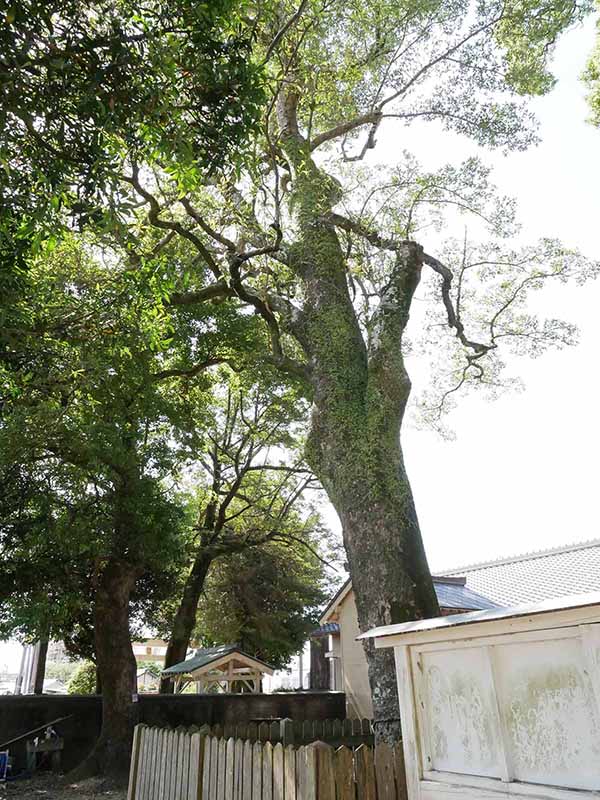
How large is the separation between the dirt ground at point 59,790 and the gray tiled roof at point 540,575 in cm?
974

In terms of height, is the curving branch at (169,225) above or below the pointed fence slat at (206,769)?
above

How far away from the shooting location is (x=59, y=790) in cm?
1000

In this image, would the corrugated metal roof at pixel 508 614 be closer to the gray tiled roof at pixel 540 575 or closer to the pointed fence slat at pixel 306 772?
the pointed fence slat at pixel 306 772

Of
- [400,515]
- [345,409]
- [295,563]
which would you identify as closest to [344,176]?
[345,409]

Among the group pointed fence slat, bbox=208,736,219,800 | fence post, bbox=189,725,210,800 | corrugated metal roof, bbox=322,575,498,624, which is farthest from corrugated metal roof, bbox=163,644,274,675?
pointed fence slat, bbox=208,736,219,800

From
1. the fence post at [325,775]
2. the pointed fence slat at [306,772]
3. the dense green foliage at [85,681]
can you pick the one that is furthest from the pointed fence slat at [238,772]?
the dense green foliage at [85,681]

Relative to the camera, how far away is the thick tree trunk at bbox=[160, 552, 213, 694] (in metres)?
16.9

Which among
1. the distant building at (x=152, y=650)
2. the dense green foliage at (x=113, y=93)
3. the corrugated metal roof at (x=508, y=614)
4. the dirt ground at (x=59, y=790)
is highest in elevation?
the dense green foliage at (x=113, y=93)

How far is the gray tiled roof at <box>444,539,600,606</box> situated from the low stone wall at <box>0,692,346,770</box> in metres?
5.96

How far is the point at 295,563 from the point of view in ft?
74.0

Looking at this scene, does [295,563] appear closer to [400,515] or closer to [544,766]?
[400,515]

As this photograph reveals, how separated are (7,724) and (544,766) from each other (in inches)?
478

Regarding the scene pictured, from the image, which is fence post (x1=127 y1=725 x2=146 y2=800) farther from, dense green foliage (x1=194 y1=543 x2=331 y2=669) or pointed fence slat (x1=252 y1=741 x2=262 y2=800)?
dense green foliage (x1=194 y1=543 x2=331 y2=669)

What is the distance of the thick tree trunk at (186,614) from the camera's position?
1689 centimetres
